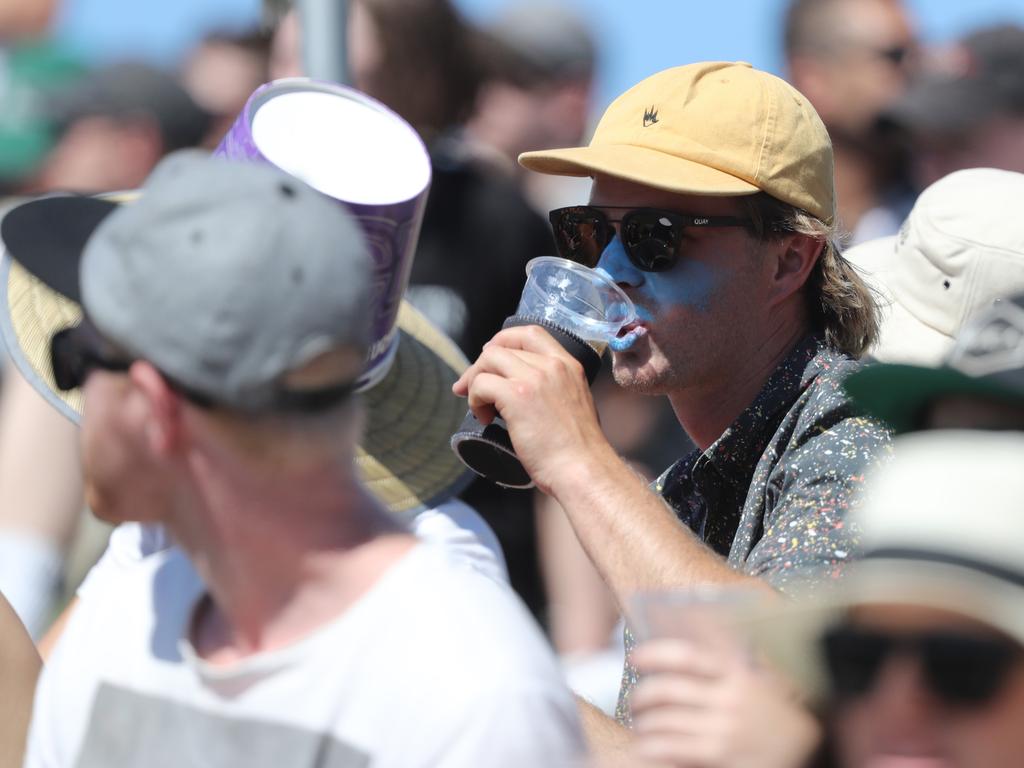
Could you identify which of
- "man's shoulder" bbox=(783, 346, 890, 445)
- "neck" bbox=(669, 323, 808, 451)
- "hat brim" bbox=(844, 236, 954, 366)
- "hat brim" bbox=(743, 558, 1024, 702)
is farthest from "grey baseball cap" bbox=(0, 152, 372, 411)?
"hat brim" bbox=(844, 236, 954, 366)

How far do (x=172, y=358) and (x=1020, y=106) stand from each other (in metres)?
4.02

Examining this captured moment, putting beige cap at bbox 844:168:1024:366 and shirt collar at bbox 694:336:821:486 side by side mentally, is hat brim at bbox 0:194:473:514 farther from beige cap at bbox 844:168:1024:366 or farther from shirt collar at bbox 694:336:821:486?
beige cap at bbox 844:168:1024:366

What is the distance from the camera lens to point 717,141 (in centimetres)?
296

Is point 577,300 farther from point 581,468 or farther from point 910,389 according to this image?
point 910,389

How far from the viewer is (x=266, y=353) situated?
1776mm

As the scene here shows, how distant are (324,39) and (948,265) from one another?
155cm

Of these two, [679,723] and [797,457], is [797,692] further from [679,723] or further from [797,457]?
[797,457]

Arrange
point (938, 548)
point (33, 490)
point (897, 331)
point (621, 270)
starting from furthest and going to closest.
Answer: point (33, 490), point (897, 331), point (621, 270), point (938, 548)

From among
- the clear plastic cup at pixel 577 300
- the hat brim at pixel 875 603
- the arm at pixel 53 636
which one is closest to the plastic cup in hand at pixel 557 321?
the clear plastic cup at pixel 577 300

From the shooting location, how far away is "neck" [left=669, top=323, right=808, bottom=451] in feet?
9.75

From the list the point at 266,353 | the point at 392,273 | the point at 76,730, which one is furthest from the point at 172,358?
the point at 392,273

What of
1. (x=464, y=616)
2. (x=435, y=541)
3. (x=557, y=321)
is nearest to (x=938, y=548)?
(x=464, y=616)

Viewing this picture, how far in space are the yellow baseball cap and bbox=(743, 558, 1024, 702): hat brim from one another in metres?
1.31

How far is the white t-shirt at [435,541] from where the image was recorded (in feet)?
9.28
